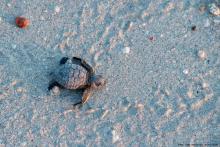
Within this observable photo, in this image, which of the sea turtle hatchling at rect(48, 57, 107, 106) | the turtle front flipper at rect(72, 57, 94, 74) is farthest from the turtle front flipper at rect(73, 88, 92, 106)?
the turtle front flipper at rect(72, 57, 94, 74)

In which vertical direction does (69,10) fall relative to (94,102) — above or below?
above

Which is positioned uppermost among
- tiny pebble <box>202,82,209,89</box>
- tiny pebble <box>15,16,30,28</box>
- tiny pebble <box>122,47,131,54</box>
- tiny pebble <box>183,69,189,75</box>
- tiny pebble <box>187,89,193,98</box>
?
tiny pebble <box>15,16,30,28</box>

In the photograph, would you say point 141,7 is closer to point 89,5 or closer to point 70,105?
point 89,5

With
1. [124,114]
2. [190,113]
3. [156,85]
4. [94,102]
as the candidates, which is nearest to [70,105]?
[94,102]

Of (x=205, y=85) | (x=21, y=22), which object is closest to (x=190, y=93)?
(x=205, y=85)

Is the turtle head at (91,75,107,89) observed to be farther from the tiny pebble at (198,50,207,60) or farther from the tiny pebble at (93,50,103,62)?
the tiny pebble at (198,50,207,60)

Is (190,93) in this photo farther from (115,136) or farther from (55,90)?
(55,90)
